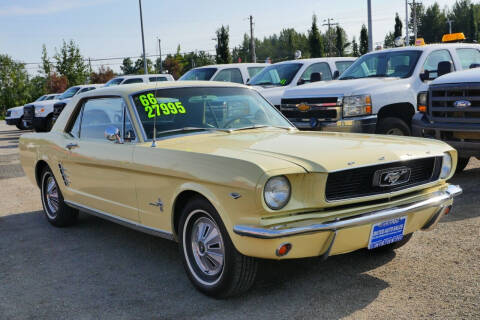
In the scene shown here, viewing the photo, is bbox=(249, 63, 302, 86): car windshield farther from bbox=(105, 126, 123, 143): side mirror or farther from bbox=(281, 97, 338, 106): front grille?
bbox=(105, 126, 123, 143): side mirror

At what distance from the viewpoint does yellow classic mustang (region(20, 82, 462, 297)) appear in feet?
11.8

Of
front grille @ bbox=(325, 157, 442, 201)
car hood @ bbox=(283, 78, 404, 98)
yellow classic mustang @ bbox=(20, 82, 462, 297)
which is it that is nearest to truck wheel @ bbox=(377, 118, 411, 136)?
car hood @ bbox=(283, 78, 404, 98)

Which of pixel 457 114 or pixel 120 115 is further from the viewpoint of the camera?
pixel 457 114

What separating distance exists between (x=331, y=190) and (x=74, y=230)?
3624mm

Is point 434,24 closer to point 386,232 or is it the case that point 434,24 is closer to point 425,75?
point 425,75

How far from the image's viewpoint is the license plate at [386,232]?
12.6ft

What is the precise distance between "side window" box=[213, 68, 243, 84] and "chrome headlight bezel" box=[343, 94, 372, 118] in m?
6.99

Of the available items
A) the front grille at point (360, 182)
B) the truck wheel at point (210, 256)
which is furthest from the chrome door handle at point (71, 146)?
the front grille at point (360, 182)

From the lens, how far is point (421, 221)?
4184 mm


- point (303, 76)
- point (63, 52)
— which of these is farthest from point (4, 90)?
point (303, 76)

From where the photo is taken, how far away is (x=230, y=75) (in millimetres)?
15594

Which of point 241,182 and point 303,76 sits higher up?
point 303,76

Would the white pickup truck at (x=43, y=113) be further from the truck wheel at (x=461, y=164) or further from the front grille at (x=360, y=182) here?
the front grille at (x=360, y=182)

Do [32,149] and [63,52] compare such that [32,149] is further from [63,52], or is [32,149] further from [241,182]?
[63,52]
